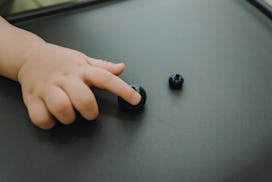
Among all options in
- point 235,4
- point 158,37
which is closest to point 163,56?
point 158,37

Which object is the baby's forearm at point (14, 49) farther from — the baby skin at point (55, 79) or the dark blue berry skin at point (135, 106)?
the dark blue berry skin at point (135, 106)

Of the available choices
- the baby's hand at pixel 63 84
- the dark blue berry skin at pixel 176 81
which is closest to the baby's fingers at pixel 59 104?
the baby's hand at pixel 63 84

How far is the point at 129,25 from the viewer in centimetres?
48

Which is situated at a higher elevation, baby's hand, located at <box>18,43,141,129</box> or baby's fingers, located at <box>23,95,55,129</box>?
baby's hand, located at <box>18,43,141,129</box>

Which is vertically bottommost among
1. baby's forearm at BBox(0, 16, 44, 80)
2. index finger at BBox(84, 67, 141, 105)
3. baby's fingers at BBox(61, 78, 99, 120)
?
baby's fingers at BBox(61, 78, 99, 120)

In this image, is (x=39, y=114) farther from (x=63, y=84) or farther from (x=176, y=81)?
(x=176, y=81)

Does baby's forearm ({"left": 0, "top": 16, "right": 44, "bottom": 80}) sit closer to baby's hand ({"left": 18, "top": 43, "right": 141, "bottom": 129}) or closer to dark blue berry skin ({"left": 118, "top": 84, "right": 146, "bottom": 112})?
baby's hand ({"left": 18, "top": 43, "right": 141, "bottom": 129})

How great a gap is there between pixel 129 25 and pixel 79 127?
178 millimetres

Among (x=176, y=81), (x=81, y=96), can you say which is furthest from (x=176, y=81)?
(x=81, y=96)

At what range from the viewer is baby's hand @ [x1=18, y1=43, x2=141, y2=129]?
1.08 ft

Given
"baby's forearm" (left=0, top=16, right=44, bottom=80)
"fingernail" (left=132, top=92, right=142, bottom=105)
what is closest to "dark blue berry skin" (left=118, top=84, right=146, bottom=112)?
"fingernail" (left=132, top=92, right=142, bottom=105)

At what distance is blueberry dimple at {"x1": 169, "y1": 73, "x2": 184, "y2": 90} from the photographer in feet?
1.27

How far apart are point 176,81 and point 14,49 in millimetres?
173

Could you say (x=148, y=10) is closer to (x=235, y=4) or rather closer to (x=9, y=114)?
(x=235, y=4)
